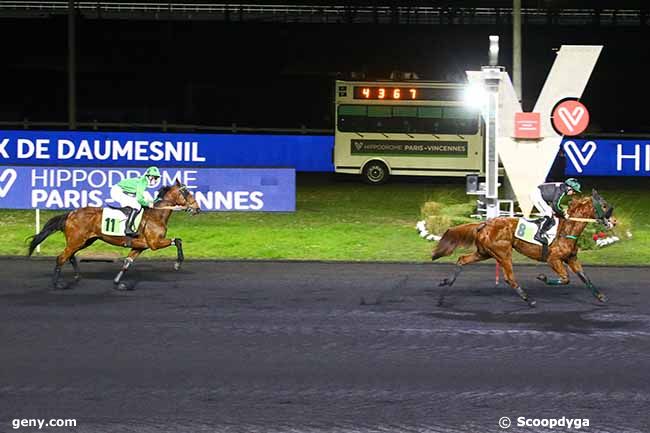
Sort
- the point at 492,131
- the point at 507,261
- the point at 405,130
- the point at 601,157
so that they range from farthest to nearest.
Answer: the point at 405,130 → the point at 601,157 → the point at 492,131 → the point at 507,261

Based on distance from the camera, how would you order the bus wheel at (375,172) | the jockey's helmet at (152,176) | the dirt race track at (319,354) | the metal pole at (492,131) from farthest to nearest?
1. the bus wheel at (375,172)
2. the metal pole at (492,131)
3. the jockey's helmet at (152,176)
4. the dirt race track at (319,354)

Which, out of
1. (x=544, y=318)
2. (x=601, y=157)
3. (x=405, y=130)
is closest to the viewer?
(x=544, y=318)

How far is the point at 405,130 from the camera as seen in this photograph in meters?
34.1

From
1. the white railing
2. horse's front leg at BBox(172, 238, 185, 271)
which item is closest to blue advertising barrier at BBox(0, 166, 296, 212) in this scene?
horse's front leg at BBox(172, 238, 185, 271)

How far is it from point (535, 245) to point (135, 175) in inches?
366

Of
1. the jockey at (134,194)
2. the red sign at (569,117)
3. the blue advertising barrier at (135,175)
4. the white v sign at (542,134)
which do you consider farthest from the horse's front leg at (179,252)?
the red sign at (569,117)

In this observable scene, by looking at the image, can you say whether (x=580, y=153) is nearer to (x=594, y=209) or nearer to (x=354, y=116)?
(x=354, y=116)

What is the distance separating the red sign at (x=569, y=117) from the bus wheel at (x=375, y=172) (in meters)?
12.2

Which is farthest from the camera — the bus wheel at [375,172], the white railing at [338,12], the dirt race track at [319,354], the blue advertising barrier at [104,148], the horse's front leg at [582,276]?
the white railing at [338,12]

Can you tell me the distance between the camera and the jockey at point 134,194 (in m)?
16.6

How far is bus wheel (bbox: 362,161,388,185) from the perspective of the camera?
34.2m

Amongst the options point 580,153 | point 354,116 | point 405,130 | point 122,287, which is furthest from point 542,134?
point 354,116

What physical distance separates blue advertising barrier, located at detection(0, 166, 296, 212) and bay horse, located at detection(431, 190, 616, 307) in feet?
23.3

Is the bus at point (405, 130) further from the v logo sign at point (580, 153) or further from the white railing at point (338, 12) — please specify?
the white railing at point (338, 12)
